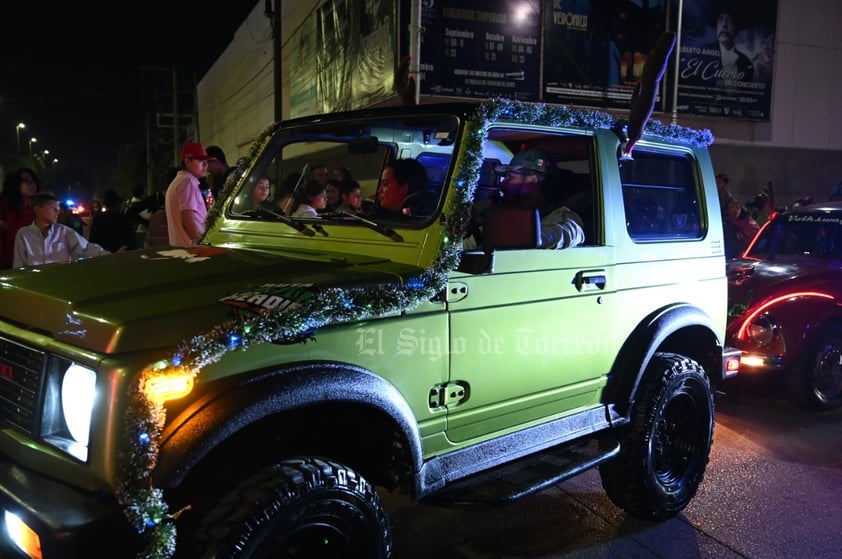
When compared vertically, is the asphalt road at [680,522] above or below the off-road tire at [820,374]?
below

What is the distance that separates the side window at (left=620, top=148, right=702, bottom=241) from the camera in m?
3.70

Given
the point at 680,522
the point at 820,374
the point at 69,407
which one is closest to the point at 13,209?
the point at 69,407

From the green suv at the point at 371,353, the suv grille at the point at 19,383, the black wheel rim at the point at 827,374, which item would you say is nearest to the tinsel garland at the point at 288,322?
the green suv at the point at 371,353

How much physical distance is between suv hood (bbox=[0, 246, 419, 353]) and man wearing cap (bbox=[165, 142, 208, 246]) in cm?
224

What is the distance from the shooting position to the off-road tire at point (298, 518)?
2.06m

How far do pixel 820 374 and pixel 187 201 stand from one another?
5608mm

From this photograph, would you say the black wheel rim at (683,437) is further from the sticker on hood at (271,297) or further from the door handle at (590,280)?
the sticker on hood at (271,297)

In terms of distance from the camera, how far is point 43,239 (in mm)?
5477

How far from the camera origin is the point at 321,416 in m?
2.54

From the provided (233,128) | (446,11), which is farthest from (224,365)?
(233,128)

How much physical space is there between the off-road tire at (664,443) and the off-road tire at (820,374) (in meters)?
2.40

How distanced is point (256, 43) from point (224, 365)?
22.8m

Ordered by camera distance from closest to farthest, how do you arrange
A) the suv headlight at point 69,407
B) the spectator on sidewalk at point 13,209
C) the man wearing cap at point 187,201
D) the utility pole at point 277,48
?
the suv headlight at point 69,407, the man wearing cap at point 187,201, the spectator on sidewalk at point 13,209, the utility pole at point 277,48

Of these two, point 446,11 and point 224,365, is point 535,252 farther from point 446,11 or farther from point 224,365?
point 446,11
